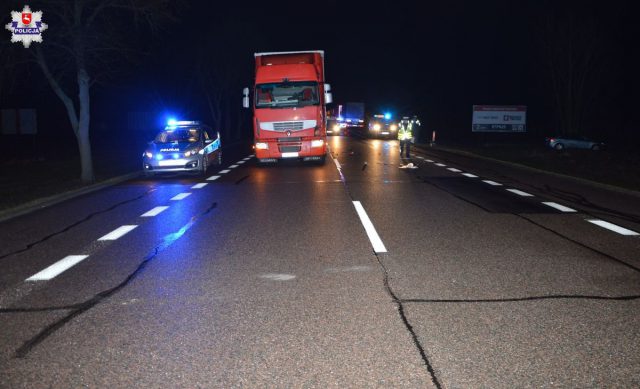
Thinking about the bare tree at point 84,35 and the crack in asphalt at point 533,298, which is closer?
the crack in asphalt at point 533,298

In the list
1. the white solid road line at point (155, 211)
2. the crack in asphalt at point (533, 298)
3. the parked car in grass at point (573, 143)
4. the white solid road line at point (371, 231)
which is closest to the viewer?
the crack in asphalt at point (533, 298)

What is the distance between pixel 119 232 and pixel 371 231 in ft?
12.4

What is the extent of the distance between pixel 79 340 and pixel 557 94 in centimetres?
4863

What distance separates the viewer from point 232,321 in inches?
Result: 201

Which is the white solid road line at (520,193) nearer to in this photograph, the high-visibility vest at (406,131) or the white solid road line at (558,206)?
the white solid road line at (558,206)

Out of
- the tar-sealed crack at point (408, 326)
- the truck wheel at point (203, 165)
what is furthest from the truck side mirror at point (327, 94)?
the tar-sealed crack at point (408, 326)

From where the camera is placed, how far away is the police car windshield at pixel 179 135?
66.4 feet

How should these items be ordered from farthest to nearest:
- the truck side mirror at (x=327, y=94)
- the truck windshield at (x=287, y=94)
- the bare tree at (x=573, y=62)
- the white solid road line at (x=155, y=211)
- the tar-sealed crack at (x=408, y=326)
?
the bare tree at (x=573, y=62) → the truck side mirror at (x=327, y=94) → the truck windshield at (x=287, y=94) → the white solid road line at (x=155, y=211) → the tar-sealed crack at (x=408, y=326)

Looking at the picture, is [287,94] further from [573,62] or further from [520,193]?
[573,62]

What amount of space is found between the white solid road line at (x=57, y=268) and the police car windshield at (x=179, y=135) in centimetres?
1279

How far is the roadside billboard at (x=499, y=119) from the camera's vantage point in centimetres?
4206

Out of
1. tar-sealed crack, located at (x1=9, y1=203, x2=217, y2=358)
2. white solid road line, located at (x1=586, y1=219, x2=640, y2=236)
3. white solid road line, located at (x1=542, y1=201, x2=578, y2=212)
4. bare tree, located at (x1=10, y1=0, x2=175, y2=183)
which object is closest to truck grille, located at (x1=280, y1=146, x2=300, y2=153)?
bare tree, located at (x1=10, y1=0, x2=175, y2=183)

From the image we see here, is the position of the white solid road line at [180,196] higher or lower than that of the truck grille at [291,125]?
lower

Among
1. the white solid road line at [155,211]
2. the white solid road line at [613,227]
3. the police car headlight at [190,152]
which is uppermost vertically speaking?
the police car headlight at [190,152]
